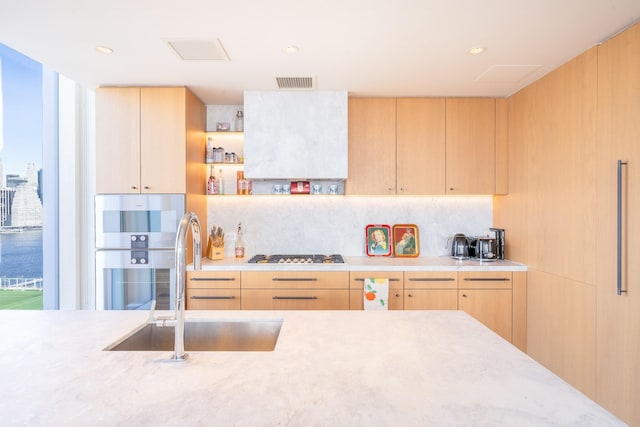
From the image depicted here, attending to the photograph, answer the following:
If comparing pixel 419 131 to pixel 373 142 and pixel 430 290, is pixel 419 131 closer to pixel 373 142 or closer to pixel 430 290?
pixel 373 142

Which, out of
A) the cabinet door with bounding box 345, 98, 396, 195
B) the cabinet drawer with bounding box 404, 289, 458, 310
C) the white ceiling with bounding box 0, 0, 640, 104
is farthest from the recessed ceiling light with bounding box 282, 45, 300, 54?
the cabinet drawer with bounding box 404, 289, 458, 310

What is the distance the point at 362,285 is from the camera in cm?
303

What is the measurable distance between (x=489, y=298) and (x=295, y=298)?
5.42ft

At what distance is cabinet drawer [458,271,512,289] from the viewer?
3.06 metres

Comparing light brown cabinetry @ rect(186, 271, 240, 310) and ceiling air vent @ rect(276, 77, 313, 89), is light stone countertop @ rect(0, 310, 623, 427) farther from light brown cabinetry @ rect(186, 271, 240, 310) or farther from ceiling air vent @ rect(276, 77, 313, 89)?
ceiling air vent @ rect(276, 77, 313, 89)

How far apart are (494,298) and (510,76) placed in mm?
1828

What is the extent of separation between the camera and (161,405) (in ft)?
2.82

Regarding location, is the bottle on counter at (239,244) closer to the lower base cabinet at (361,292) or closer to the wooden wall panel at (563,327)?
the lower base cabinet at (361,292)

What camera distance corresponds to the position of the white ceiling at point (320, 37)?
1.91 meters

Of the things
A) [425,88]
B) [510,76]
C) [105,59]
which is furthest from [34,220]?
[510,76]

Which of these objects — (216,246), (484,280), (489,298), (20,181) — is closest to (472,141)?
(484,280)

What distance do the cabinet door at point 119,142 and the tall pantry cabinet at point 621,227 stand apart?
3.44 metres

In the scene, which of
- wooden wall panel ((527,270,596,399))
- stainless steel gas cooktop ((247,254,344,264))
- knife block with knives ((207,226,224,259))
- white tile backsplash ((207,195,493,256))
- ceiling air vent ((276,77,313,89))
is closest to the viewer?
wooden wall panel ((527,270,596,399))

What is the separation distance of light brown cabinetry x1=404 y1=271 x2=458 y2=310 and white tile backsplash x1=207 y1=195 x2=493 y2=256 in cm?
66
